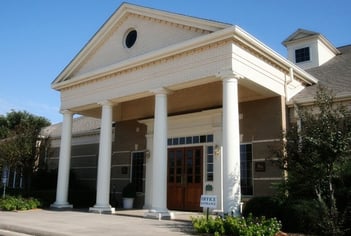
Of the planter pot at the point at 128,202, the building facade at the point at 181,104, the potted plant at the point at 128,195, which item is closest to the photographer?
the building facade at the point at 181,104

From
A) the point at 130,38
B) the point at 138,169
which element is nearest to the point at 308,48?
the point at 130,38

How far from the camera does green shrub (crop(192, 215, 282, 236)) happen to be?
9039 millimetres

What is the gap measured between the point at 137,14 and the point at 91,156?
35.2 ft

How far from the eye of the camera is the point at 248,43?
13.1 meters

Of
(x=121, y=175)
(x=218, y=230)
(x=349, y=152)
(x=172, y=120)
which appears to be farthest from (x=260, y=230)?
(x=121, y=175)

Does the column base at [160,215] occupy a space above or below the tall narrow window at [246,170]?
below

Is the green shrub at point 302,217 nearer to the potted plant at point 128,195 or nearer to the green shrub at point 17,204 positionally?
the potted plant at point 128,195

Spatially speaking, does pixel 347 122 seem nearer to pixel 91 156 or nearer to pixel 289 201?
pixel 289 201

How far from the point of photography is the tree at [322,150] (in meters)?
9.56

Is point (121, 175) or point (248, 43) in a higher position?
point (248, 43)

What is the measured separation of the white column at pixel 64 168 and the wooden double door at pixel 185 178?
4883mm

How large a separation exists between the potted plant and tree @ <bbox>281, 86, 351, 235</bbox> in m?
10.3

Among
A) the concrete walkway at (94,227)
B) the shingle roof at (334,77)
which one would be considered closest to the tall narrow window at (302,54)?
the shingle roof at (334,77)

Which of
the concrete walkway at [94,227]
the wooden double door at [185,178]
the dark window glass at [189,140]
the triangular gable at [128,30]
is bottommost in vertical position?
the concrete walkway at [94,227]
